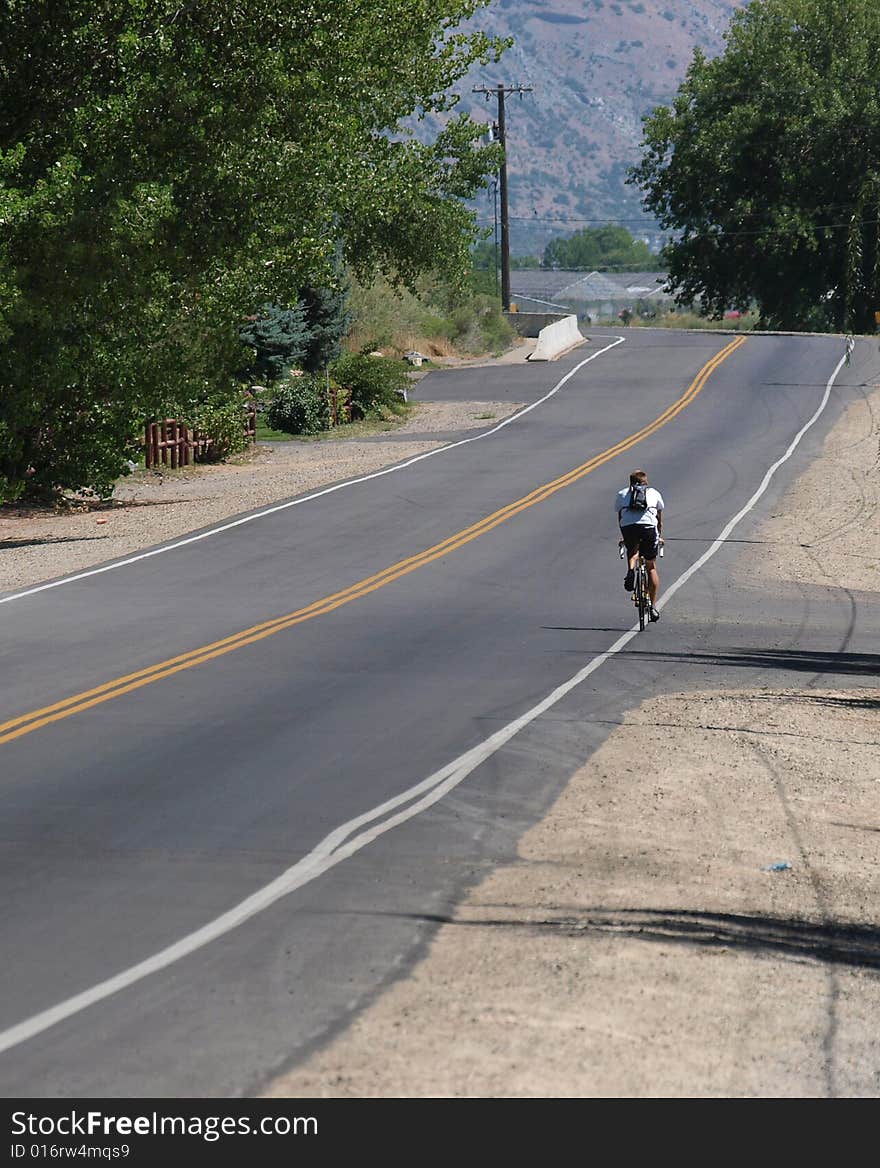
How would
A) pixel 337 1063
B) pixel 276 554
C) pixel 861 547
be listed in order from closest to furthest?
pixel 337 1063, pixel 276 554, pixel 861 547

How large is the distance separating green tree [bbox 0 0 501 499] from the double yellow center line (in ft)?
20.3

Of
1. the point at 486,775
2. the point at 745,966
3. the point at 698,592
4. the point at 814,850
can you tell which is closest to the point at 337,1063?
the point at 745,966

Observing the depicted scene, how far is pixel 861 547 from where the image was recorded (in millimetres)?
29422

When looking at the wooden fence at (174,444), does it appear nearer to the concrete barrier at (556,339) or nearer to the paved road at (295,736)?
the paved road at (295,736)

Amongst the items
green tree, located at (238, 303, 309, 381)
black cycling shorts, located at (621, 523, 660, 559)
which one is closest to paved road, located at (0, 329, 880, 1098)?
black cycling shorts, located at (621, 523, 660, 559)

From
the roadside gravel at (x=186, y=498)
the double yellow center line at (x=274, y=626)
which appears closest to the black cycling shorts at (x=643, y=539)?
the double yellow center line at (x=274, y=626)

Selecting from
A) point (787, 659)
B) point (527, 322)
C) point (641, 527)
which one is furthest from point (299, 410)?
point (527, 322)

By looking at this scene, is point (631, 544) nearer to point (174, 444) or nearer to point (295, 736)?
point (295, 736)

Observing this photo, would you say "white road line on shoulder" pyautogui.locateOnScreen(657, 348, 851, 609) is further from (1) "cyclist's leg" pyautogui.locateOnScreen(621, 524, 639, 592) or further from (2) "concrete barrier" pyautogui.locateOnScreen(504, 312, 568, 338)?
(2) "concrete barrier" pyautogui.locateOnScreen(504, 312, 568, 338)

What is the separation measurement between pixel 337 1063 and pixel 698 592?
17.7 m

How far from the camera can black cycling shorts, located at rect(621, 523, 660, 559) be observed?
828 inches

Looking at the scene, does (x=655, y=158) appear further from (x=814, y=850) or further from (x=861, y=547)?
(x=814, y=850)

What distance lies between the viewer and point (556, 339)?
69062 millimetres
